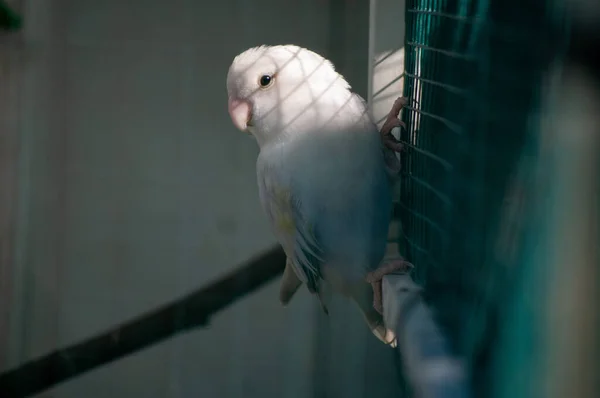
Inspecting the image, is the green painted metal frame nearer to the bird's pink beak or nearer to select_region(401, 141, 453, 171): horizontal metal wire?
the bird's pink beak

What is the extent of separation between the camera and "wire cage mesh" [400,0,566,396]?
0.33m

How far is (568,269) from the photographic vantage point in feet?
0.93

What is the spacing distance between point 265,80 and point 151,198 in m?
0.65

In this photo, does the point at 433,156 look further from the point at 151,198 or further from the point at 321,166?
the point at 151,198

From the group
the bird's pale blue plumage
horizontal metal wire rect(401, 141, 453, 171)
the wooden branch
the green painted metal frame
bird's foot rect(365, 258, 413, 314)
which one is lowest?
the wooden branch

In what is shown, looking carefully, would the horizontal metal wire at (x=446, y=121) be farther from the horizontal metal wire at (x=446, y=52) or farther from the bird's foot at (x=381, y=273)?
the bird's foot at (x=381, y=273)

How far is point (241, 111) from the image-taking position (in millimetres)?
947

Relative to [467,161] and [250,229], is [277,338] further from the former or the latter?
[467,161]

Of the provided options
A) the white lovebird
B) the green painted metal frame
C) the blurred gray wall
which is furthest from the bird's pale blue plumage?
the green painted metal frame

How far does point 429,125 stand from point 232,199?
849 mm

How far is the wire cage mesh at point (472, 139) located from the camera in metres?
0.33

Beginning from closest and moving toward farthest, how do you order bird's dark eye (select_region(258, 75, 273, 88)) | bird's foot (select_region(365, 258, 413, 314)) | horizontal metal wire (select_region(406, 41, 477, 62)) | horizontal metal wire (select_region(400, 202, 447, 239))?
horizontal metal wire (select_region(406, 41, 477, 62)), horizontal metal wire (select_region(400, 202, 447, 239)), bird's foot (select_region(365, 258, 413, 314)), bird's dark eye (select_region(258, 75, 273, 88))

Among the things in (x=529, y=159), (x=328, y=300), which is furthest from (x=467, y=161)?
(x=328, y=300)

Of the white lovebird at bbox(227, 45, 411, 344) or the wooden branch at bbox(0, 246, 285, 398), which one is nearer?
the white lovebird at bbox(227, 45, 411, 344)
